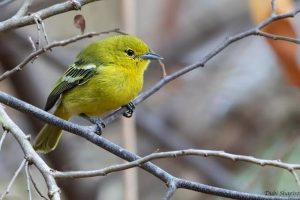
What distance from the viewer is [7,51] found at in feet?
16.6

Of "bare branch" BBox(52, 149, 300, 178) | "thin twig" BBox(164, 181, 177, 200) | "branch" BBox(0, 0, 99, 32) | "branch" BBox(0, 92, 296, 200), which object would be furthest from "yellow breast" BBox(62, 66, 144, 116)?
"bare branch" BBox(52, 149, 300, 178)

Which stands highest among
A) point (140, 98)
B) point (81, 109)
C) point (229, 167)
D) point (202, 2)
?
point (202, 2)

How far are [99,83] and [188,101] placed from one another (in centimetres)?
248

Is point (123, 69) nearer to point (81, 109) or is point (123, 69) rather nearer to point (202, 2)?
point (81, 109)

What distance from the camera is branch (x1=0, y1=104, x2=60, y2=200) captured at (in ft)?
6.94

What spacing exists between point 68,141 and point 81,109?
162 cm

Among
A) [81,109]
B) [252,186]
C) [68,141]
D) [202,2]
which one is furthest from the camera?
[202,2]

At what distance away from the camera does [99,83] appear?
154 inches

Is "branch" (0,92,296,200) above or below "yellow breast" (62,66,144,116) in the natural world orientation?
below

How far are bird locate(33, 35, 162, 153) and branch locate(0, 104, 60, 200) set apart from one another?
1.30 metres

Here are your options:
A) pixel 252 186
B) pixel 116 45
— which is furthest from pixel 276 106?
pixel 116 45

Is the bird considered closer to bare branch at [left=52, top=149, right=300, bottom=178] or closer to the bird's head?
the bird's head

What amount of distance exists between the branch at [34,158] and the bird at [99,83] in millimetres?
1297

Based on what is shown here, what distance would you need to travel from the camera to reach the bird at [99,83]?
3857 millimetres
